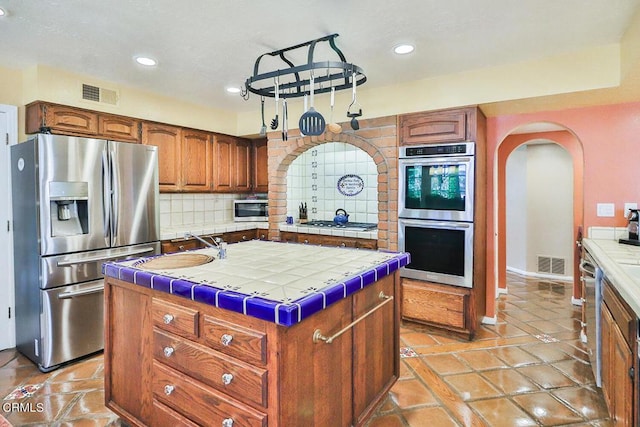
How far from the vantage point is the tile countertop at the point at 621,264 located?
4.71ft

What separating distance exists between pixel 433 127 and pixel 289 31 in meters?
1.66

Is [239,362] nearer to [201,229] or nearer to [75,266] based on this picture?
[75,266]

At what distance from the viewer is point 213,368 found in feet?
4.85

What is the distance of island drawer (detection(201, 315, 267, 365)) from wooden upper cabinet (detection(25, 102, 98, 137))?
7.89 feet

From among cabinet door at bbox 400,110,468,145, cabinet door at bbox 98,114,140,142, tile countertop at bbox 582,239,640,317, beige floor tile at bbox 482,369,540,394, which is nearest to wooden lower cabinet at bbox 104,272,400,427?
beige floor tile at bbox 482,369,540,394

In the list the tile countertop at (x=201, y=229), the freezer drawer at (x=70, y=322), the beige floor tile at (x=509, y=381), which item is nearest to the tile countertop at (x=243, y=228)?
the tile countertop at (x=201, y=229)

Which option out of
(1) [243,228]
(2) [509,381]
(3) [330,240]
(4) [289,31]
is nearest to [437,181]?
Answer: (3) [330,240]

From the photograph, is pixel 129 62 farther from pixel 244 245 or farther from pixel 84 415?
pixel 84 415

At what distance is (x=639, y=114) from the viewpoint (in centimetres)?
285

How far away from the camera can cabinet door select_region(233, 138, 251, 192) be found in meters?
4.72

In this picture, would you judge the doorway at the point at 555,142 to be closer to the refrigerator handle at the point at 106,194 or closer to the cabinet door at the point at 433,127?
the cabinet door at the point at 433,127

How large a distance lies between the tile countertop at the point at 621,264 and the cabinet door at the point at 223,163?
3.87m

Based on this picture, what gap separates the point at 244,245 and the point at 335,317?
1253 mm

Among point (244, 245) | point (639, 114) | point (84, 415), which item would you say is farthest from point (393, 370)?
point (639, 114)
